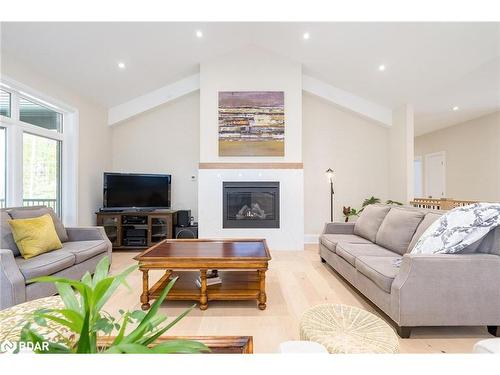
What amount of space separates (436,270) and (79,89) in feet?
16.8

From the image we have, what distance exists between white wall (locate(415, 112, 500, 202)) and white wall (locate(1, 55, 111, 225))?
7563 mm

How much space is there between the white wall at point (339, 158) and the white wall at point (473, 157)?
6.60ft

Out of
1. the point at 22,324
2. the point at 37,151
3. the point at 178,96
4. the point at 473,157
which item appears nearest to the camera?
the point at 22,324

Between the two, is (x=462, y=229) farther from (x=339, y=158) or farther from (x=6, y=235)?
(x=6, y=235)

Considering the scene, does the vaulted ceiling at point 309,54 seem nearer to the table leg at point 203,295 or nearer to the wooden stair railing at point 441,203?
the wooden stair railing at point 441,203

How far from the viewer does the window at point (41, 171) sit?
11.7 feet

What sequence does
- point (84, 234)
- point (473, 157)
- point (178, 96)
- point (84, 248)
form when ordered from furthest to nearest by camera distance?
point (473, 157) < point (178, 96) < point (84, 234) < point (84, 248)

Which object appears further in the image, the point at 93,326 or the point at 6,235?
the point at 6,235

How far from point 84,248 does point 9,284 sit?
928 millimetres

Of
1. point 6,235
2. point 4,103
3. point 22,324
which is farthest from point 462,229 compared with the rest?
point 4,103

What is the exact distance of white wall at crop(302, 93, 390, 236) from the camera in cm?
552

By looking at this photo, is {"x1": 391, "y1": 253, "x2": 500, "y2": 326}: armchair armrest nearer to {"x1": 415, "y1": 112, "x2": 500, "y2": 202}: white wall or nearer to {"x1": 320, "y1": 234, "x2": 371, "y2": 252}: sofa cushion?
{"x1": 320, "y1": 234, "x2": 371, "y2": 252}: sofa cushion

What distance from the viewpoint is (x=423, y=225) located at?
8.52ft

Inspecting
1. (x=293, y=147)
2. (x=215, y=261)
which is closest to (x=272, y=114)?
(x=293, y=147)
